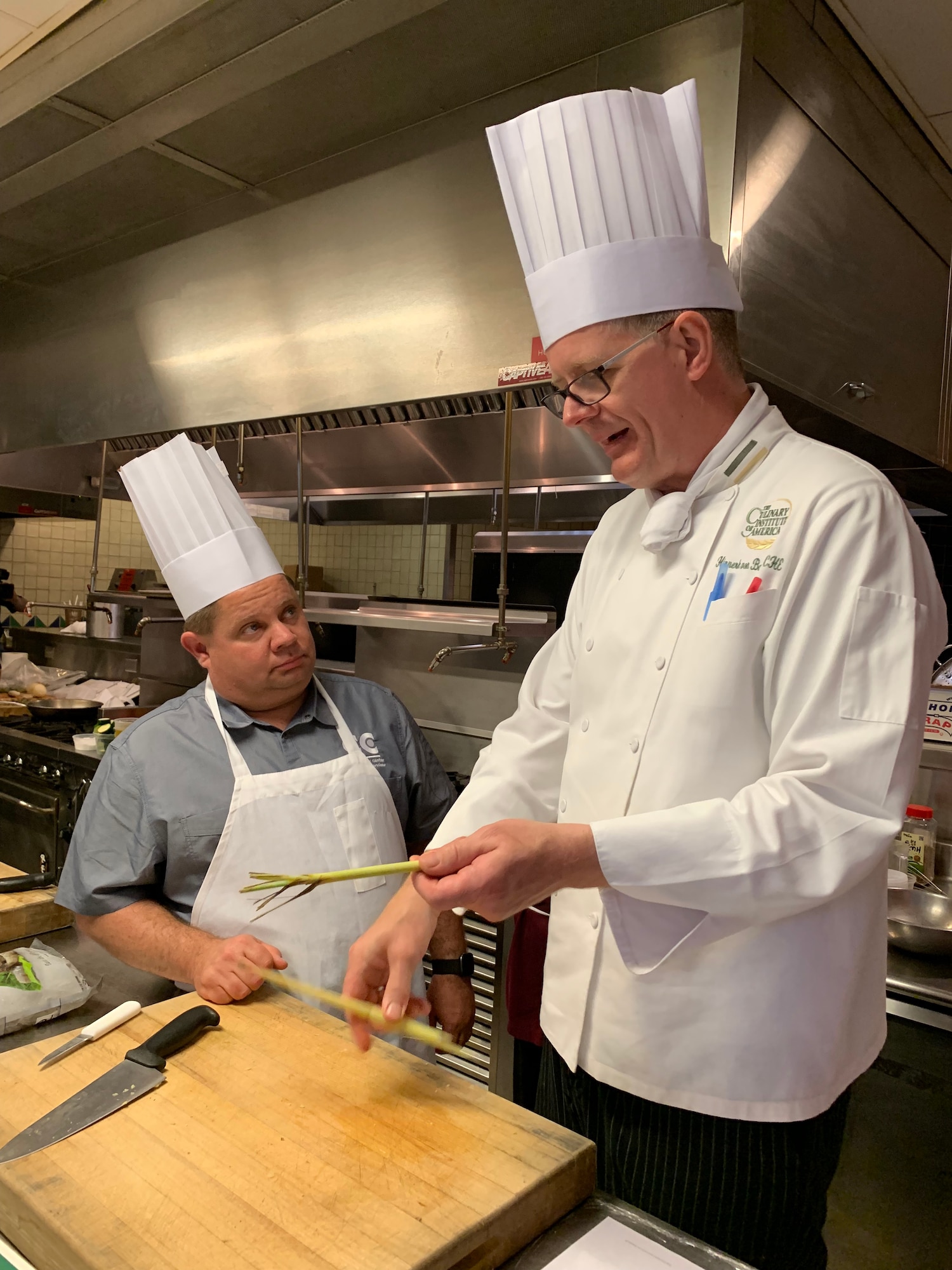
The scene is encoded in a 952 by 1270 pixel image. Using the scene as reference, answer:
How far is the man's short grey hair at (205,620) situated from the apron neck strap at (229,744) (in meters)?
0.12

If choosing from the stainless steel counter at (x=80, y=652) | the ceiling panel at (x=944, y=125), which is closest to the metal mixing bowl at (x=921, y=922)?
the ceiling panel at (x=944, y=125)

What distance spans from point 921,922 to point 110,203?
128 inches

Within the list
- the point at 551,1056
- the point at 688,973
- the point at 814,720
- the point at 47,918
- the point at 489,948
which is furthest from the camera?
the point at 489,948

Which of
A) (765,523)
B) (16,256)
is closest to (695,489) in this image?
(765,523)

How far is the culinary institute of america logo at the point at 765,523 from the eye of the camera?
46.5 inches

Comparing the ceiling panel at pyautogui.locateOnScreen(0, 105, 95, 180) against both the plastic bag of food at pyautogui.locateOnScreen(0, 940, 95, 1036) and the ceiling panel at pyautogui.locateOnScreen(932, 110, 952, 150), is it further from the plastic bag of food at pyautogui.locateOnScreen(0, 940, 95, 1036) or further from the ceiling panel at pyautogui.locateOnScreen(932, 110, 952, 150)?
the ceiling panel at pyautogui.locateOnScreen(932, 110, 952, 150)

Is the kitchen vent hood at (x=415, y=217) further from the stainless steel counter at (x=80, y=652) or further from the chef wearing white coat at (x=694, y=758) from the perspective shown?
the stainless steel counter at (x=80, y=652)

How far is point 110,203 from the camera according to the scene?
3.14m

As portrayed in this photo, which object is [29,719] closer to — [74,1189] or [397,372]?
[397,372]

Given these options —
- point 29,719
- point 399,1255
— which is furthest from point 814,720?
point 29,719

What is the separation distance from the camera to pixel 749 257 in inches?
76.6

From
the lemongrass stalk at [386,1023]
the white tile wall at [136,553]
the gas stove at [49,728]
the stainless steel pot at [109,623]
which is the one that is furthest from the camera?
the white tile wall at [136,553]

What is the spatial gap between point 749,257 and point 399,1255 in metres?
1.86

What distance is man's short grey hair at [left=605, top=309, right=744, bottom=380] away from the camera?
4.18 feet
